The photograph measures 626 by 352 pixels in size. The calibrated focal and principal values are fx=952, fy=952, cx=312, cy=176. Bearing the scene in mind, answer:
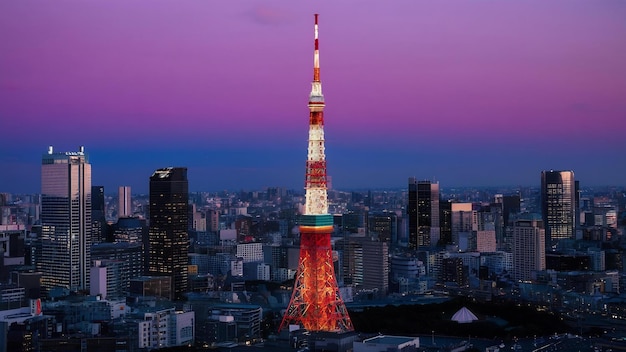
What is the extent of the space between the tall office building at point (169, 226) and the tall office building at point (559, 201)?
12.9m

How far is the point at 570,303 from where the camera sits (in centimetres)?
2125

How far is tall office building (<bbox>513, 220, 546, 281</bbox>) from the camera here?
27703 mm

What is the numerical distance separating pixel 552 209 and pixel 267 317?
17.1m

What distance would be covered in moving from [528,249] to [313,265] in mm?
15005

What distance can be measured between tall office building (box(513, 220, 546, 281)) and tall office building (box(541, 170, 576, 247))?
3.24 meters

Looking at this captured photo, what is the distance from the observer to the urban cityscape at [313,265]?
15.0 meters

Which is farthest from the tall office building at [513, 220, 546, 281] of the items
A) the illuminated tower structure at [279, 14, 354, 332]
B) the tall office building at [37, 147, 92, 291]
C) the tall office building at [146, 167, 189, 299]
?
the illuminated tower structure at [279, 14, 354, 332]

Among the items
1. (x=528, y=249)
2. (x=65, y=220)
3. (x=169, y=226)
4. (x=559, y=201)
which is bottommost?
(x=528, y=249)

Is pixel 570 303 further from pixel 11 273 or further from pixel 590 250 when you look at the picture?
pixel 11 273

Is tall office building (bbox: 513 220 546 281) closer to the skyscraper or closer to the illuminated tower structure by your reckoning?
the skyscraper

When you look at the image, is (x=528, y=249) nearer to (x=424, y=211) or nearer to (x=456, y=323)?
(x=424, y=211)

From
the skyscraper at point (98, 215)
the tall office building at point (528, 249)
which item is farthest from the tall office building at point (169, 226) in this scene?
the tall office building at point (528, 249)

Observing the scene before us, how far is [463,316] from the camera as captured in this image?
57.9 feet

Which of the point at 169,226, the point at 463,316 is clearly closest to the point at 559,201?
the point at 169,226
